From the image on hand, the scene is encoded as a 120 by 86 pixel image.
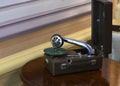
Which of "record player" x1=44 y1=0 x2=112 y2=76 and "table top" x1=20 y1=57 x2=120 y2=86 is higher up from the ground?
"record player" x1=44 y1=0 x2=112 y2=76

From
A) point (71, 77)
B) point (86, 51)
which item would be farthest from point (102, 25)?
point (71, 77)

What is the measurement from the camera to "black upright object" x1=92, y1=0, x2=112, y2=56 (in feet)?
4.41

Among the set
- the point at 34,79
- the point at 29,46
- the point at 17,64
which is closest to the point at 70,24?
the point at 29,46

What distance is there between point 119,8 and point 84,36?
436 mm

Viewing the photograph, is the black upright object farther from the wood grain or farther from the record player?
the wood grain

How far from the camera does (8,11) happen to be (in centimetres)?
132

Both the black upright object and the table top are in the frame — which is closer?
the table top

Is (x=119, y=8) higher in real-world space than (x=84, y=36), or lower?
higher

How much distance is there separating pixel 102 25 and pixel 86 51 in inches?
6.3

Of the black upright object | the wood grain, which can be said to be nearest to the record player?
the black upright object

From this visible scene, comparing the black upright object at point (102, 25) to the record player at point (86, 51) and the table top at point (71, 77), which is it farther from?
the table top at point (71, 77)

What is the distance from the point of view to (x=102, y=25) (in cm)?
138

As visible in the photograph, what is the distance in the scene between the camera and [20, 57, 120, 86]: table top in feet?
3.81

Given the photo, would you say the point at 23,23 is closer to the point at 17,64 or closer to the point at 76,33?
the point at 17,64
